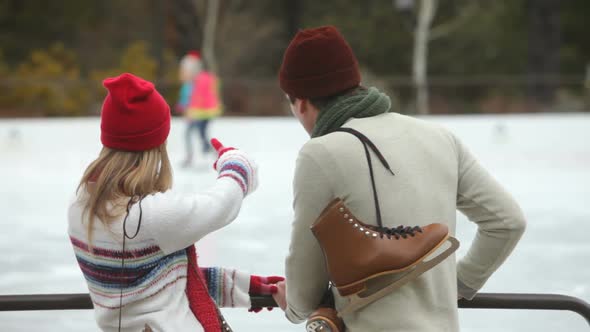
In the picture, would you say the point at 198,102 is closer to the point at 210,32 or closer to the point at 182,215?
the point at 182,215

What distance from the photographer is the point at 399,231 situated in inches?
54.8

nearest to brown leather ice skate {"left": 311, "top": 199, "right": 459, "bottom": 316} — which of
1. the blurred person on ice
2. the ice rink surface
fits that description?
the ice rink surface

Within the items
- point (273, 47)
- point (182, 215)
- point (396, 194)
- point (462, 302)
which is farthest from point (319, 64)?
point (273, 47)

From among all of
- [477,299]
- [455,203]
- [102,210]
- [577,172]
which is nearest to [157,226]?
[102,210]

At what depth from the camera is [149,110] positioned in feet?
5.22

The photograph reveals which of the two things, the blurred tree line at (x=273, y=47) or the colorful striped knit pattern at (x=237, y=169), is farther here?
the blurred tree line at (x=273, y=47)

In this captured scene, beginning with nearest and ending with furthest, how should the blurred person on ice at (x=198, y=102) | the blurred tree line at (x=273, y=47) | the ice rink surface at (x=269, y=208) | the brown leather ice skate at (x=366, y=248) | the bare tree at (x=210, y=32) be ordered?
the brown leather ice skate at (x=366, y=248)
the ice rink surface at (x=269, y=208)
the blurred person on ice at (x=198, y=102)
the blurred tree line at (x=273, y=47)
the bare tree at (x=210, y=32)

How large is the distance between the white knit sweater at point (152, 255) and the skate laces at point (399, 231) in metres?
0.34

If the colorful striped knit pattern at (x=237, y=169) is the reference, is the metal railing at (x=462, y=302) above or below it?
below

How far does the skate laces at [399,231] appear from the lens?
1382 mm

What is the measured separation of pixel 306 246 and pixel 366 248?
12cm

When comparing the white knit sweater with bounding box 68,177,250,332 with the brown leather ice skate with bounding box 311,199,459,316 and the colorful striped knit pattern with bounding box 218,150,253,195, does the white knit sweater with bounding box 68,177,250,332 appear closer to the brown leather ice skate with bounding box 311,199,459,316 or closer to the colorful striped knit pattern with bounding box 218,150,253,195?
the colorful striped knit pattern with bounding box 218,150,253,195

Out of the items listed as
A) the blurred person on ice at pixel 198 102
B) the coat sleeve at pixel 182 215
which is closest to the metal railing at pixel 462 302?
the coat sleeve at pixel 182 215

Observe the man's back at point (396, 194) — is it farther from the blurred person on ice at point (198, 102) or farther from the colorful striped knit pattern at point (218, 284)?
the blurred person on ice at point (198, 102)
